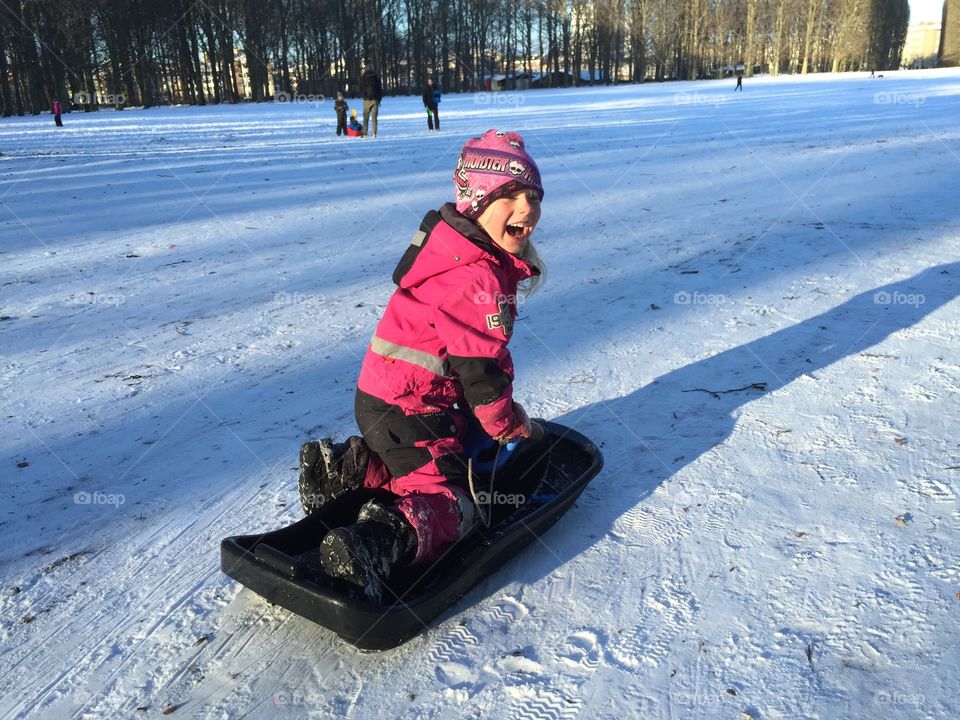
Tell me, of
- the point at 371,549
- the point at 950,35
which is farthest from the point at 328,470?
the point at 950,35

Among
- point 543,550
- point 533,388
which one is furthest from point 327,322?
point 543,550

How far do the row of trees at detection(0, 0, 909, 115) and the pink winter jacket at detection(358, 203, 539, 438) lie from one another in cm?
4102

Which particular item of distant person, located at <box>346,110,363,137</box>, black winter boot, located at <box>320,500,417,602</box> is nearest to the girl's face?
black winter boot, located at <box>320,500,417,602</box>

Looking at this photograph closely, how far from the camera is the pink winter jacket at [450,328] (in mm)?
2240

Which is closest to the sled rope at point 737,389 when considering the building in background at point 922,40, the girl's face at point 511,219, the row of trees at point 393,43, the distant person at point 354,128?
the girl's face at point 511,219

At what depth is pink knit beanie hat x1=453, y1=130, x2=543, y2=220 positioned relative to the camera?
2.33m

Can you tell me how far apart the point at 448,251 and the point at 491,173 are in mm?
297

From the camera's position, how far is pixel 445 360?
2342 mm

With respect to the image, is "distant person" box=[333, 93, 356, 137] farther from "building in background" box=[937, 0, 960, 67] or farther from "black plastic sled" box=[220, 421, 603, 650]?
"building in background" box=[937, 0, 960, 67]

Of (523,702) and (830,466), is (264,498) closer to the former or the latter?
(523,702)

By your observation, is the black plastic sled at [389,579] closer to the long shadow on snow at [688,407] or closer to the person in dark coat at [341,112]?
the long shadow on snow at [688,407]

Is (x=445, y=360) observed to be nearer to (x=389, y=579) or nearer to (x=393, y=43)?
(x=389, y=579)

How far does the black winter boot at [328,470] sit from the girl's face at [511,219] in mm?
840

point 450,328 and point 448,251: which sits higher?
point 448,251
